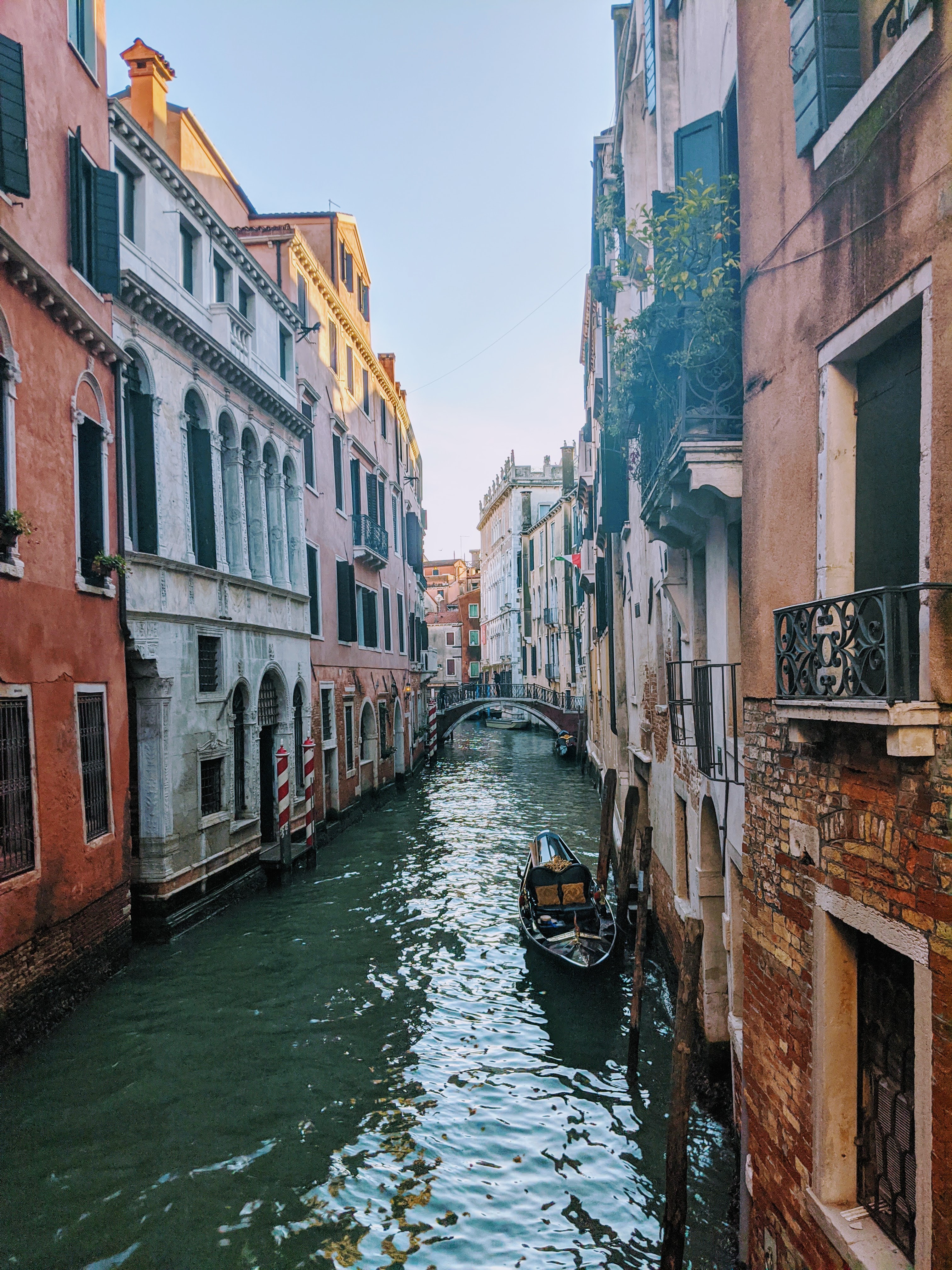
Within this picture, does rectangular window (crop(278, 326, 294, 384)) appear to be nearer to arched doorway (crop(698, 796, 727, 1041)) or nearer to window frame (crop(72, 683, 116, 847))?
window frame (crop(72, 683, 116, 847))

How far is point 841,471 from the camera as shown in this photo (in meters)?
3.57

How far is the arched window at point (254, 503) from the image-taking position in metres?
14.2

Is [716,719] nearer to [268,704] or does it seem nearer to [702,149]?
[702,149]

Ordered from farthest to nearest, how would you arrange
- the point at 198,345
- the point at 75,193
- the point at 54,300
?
the point at 198,345, the point at 75,193, the point at 54,300

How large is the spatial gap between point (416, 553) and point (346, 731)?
37.3 feet

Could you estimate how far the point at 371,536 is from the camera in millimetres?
21531

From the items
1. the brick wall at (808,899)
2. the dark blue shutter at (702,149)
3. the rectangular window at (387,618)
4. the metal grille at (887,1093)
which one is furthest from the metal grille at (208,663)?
the rectangular window at (387,618)

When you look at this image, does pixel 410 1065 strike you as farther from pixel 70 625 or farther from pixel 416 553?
pixel 416 553

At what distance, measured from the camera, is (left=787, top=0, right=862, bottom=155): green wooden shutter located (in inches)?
134

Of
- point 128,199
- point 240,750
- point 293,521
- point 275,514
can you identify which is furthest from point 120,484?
point 293,521

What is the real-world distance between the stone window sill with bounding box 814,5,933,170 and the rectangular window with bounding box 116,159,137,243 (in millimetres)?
9083

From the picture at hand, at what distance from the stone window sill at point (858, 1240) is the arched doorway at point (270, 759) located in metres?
12.0

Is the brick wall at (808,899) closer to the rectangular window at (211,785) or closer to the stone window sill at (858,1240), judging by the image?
the stone window sill at (858,1240)

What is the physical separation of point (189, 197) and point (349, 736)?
1141 cm
